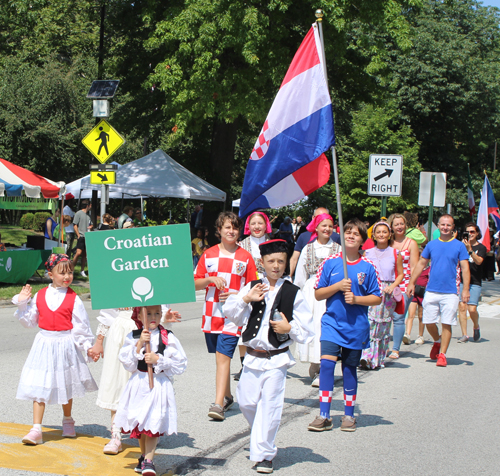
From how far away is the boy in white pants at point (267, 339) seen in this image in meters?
4.50

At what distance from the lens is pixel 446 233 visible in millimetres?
8797

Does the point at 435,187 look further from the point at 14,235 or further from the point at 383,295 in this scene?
the point at 14,235

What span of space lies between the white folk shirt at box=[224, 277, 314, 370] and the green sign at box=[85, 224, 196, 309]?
499 millimetres

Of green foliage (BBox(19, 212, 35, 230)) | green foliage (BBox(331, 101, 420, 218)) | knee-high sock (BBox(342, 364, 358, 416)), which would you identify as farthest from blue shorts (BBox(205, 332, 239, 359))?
green foliage (BBox(19, 212, 35, 230))

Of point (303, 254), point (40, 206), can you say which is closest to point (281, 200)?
point (303, 254)

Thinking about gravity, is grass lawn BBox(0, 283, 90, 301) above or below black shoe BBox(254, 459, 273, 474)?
below

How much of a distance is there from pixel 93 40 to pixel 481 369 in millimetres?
37892

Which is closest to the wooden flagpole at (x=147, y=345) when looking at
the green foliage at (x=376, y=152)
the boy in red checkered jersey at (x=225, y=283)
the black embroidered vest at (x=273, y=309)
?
the black embroidered vest at (x=273, y=309)

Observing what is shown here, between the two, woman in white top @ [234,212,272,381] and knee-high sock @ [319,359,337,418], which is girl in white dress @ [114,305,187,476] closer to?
knee-high sock @ [319,359,337,418]

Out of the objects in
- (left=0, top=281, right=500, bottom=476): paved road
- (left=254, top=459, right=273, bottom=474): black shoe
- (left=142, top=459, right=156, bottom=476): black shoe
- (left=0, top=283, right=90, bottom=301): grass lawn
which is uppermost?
(left=142, top=459, right=156, bottom=476): black shoe

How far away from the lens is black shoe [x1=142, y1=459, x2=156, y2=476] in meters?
4.19

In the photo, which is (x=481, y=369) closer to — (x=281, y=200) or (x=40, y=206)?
(x=281, y=200)

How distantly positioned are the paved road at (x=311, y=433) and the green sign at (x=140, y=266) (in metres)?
1.21

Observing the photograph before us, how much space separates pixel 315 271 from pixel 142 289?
11.8 ft
